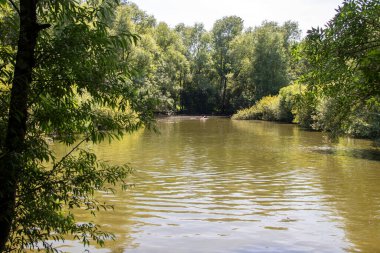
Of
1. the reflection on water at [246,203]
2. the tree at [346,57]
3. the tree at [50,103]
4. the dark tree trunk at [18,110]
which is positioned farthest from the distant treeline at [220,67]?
the dark tree trunk at [18,110]

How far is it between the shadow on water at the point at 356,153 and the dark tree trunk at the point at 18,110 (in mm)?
18862

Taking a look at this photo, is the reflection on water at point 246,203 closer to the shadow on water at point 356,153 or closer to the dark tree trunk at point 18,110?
the shadow on water at point 356,153

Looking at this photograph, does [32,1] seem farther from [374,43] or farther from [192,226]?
[192,226]

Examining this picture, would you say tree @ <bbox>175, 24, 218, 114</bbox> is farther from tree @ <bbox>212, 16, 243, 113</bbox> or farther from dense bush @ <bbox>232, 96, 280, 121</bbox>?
dense bush @ <bbox>232, 96, 280, 121</bbox>

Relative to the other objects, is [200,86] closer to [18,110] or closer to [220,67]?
[220,67]

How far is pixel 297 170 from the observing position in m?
16.6

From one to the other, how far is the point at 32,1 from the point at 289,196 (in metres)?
10.0

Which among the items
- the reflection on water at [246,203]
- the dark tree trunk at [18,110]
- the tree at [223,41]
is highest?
the tree at [223,41]

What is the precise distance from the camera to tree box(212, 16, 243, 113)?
2798 inches

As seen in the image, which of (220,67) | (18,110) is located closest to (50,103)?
(18,110)

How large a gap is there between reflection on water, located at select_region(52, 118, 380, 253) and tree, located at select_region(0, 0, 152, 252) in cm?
367

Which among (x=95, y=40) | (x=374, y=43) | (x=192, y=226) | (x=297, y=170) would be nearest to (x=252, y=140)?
(x=297, y=170)

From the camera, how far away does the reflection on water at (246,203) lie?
8.09m

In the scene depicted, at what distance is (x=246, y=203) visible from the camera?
11.2 meters
